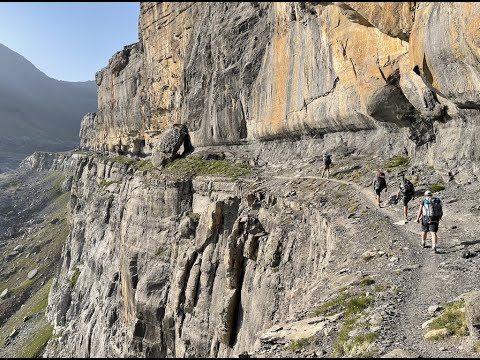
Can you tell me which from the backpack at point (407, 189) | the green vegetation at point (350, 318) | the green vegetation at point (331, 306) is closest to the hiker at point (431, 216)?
Result: the green vegetation at point (350, 318)

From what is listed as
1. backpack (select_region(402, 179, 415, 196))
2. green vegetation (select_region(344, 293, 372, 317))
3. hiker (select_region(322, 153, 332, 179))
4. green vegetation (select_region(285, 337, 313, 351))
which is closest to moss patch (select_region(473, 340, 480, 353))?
green vegetation (select_region(344, 293, 372, 317))

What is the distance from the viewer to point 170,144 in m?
71.2

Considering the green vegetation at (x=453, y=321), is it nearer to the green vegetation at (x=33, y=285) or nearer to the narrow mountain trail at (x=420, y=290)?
the narrow mountain trail at (x=420, y=290)

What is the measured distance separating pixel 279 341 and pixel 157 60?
277ft

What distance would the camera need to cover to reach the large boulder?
69.2 metres

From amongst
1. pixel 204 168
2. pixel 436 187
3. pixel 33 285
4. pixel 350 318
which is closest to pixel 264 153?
pixel 204 168

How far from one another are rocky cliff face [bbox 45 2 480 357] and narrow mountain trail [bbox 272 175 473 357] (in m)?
0.31

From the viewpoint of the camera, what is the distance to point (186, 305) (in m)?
41.6

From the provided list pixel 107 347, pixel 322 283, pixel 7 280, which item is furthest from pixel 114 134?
pixel 322 283

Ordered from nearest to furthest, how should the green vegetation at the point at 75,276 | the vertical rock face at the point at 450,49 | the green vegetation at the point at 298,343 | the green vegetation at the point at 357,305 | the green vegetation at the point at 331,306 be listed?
the green vegetation at the point at 298,343 → the green vegetation at the point at 357,305 → the green vegetation at the point at 331,306 → the vertical rock face at the point at 450,49 → the green vegetation at the point at 75,276

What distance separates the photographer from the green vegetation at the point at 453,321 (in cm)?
1015

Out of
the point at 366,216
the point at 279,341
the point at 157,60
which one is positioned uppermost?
the point at 157,60

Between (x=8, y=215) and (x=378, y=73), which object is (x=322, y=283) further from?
(x=8, y=215)

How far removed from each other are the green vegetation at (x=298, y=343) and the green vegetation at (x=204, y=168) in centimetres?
3572
